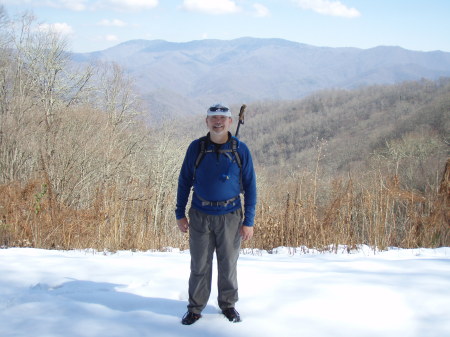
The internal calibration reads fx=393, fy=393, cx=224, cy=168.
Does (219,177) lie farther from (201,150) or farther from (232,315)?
(232,315)

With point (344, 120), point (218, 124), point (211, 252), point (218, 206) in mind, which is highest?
point (344, 120)

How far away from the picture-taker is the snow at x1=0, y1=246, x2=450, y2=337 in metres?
2.37

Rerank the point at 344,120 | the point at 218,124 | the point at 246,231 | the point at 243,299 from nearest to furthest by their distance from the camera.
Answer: the point at 218,124, the point at 246,231, the point at 243,299, the point at 344,120

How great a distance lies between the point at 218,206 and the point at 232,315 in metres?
0.70

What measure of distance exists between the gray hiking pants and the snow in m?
0.14

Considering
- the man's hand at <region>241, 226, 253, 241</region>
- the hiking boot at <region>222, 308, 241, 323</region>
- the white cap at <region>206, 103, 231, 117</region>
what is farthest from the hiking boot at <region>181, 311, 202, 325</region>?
the white cap at <region>206, 103, 231, 117</region>

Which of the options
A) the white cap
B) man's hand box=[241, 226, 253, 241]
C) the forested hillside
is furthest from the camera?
the forested hillside

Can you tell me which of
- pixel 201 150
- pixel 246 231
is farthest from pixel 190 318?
pixel 201 150

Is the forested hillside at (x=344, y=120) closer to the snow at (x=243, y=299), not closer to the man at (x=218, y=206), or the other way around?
the snow at (x=243, y=299)

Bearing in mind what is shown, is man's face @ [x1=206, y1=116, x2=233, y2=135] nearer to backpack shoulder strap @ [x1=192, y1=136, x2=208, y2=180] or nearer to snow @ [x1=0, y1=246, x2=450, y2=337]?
backpack shoulder strap @ [x1=192, y1=136, x2=208, y2=180]

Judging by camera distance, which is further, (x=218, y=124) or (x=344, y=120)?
Answer: (x=344, y=120)

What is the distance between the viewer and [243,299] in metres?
2.80

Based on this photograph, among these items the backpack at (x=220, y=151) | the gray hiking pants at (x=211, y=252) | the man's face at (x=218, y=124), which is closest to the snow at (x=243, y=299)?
the gray hiking pants at (x=211, y=252)

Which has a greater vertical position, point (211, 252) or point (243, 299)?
point (211, 252)
